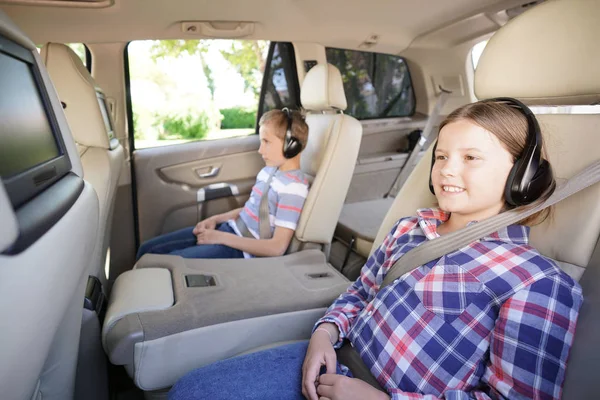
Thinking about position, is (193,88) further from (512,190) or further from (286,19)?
(512,190)

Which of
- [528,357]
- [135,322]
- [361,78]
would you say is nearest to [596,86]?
[528,357]

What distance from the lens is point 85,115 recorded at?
76.0 inches

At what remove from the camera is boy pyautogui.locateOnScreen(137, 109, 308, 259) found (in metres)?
2.14

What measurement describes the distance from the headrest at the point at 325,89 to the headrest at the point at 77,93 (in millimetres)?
Answer: 1071

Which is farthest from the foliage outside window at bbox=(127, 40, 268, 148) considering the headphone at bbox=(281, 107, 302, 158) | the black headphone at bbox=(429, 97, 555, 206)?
the black headphone at bbox=(429, 97, 555, 206)

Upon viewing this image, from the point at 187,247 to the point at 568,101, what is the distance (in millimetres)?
1818

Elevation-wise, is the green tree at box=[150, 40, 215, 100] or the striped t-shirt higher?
the green tree at box=[150, 40, 215, 100]

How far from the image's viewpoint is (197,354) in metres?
1.35

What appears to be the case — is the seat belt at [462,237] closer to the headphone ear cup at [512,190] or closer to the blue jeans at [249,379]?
the headphone ear cup at [512,190]

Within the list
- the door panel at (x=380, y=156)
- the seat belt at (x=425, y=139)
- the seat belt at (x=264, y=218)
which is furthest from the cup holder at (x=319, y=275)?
the seat belt at (x=425, y=139)

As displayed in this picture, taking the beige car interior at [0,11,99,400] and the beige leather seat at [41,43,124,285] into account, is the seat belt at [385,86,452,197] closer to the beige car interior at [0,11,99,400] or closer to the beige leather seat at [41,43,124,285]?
the beige leather seat at [41,43,124,285]

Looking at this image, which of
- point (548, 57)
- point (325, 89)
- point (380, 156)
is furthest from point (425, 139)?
point (548, 57)

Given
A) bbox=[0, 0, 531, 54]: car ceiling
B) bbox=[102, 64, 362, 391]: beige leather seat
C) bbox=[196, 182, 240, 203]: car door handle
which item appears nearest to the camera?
bbox=[102, 64, 362, 391]: beige leather seat

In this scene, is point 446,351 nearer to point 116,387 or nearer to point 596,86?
point 596,86
